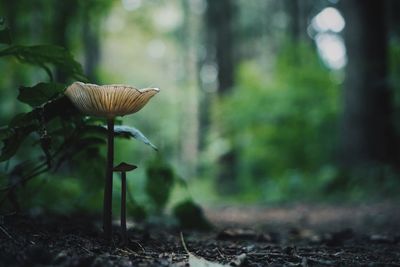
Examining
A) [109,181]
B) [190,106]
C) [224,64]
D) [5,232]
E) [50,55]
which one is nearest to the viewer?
[5,232]

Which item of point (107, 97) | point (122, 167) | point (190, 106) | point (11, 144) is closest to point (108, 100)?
point (107, 97)

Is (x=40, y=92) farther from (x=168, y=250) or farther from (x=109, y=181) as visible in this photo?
(x=168, y=250)

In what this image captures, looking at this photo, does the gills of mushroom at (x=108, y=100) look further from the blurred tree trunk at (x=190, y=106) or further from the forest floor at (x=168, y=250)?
the blurred tree trunk at (x=190, y=106)

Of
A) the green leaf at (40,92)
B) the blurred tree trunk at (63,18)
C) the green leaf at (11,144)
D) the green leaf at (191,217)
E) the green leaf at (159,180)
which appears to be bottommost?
the green leaf at (191,217)

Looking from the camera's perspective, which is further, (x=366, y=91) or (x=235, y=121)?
(x=235, y=121)

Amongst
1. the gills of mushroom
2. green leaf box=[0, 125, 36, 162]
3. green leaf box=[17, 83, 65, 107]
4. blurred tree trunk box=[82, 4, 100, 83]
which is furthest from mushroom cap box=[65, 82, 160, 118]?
blurred tree trunk box=[82, 4, 100, 83]

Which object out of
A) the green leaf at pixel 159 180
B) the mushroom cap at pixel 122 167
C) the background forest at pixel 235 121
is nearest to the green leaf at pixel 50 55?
the background forest at pixel 235 121

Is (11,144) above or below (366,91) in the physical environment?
below
